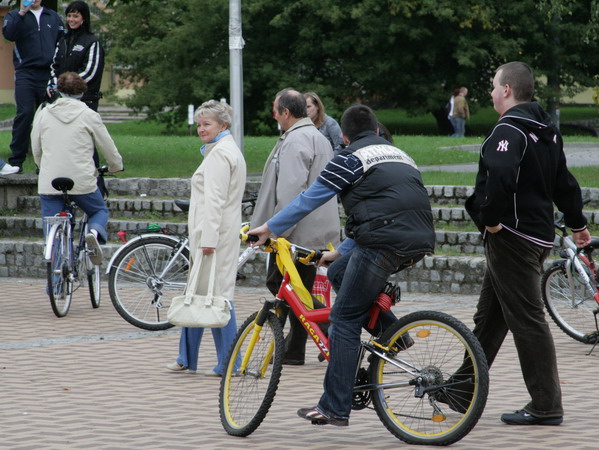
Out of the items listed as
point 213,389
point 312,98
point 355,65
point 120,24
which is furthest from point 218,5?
point 213,389

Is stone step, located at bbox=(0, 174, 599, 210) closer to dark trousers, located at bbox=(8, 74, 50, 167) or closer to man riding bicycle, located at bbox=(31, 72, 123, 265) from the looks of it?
dark trousers, located at bbox=(8, 74, 50, 167)

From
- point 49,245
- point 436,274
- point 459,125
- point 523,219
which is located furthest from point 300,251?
point 459,125

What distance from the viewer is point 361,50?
3844 centimetres

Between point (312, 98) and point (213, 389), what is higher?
point (312, 98)

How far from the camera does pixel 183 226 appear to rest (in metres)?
13.9

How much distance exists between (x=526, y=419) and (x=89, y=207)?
18.2 feet

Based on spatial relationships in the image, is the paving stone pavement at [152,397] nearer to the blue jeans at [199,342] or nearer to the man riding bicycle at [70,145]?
the blue jeans at [199,342]

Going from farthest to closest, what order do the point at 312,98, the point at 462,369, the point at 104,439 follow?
the point at 312,98
the point at 104,439
the point at 462,369

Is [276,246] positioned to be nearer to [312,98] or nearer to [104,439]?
[104,439]

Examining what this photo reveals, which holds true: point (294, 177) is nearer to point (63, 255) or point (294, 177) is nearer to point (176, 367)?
point (176, 367)

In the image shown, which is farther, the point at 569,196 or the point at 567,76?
the point at 567,76

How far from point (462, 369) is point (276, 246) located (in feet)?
4.08

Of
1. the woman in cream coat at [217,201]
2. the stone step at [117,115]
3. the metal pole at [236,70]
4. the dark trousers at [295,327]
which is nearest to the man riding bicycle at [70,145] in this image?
the dark trousers at [295,327]

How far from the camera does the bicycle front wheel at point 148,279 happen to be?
9742mm
